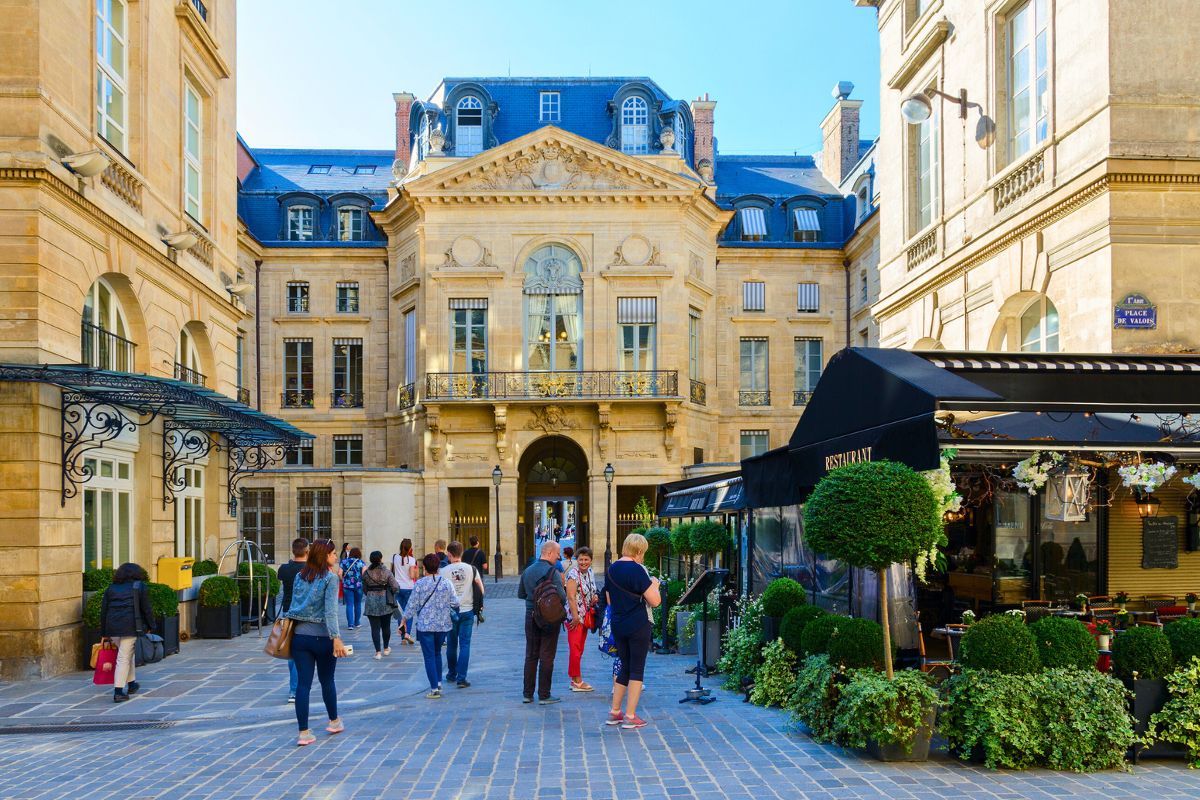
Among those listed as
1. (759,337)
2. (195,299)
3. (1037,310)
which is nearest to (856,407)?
(1037,310)

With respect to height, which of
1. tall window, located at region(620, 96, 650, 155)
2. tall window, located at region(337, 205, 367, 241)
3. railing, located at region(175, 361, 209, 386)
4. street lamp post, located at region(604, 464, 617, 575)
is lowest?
street lamp post, located at region(604, 464, 617, 575)

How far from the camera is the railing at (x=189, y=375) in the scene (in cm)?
1830

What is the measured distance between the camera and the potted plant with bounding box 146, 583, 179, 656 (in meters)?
14.2

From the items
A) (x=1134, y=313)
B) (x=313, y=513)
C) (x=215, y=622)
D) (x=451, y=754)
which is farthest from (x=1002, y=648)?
(x=313, y=513)

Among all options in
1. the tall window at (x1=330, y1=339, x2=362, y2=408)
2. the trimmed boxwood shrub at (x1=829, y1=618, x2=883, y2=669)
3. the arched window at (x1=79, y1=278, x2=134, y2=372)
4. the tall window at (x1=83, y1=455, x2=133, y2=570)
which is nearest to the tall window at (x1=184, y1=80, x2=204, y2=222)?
the arched window at (x1=79, y1=278, x2=134, y2=372)

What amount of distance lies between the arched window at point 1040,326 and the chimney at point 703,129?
91.5 ft

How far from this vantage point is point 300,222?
136 feet

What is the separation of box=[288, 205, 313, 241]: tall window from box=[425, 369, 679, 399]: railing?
975cm

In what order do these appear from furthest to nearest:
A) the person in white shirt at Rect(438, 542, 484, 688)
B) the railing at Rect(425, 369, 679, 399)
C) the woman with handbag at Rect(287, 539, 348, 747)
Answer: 1. the railing at Rect(425, 369, 679, 399)
2. the person in white shirt at Rect(438, 542, 484, 688)
3. the woman with handbag at Rect(287, 539, 348, 747)

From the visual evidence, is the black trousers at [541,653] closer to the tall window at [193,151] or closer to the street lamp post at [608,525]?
the tall window at [193,151]

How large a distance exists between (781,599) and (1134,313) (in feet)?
18.5

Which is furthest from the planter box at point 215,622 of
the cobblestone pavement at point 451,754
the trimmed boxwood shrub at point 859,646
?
the trimmed boxwood shrub at point 859,646

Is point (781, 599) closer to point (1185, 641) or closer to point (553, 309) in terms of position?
point (1185, 641)

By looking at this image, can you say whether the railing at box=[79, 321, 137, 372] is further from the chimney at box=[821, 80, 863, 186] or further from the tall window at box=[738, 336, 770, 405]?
the chimney at box=[821, 80, 863, 186]
